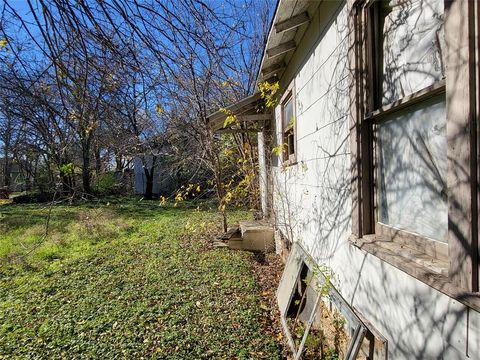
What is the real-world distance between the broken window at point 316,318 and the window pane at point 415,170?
2.76ft

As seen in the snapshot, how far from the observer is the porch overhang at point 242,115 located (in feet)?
21.9

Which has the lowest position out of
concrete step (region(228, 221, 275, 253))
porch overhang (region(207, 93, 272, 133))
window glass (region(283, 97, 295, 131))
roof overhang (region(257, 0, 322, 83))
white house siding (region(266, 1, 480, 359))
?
concrete step (region(228, 221, 275, 253))

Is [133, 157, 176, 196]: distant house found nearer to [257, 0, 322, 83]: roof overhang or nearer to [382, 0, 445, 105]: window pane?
[257, 0, 322, 83]: roof overhang

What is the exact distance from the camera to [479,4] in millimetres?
1132

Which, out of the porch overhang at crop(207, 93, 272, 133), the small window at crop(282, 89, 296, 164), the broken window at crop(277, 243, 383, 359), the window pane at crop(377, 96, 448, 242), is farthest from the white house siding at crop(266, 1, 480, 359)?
the porch overhang at crop(207, 93, 272, 133)

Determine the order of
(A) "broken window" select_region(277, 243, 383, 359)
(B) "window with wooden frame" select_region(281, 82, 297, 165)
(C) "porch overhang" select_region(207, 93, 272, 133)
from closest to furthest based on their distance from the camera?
1. (A) "broken window" select_region(277, 243, 383, 359)
2. (B) "window with wooden frame" select_region(281, 82, 297, 165)
3. (C) "porch overhang" select_region(207, 93, 272, 133)

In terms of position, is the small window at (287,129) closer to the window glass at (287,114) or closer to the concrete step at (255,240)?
the window glass at (287,114)

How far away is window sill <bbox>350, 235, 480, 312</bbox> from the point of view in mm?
1227

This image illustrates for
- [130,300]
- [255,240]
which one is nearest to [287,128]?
[255,240]

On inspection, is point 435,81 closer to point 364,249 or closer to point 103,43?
point 364,249

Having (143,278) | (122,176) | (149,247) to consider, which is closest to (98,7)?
(143,278)

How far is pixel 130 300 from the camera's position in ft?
14.9

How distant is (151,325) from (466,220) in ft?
11.7

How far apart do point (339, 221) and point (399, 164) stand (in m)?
0.99
